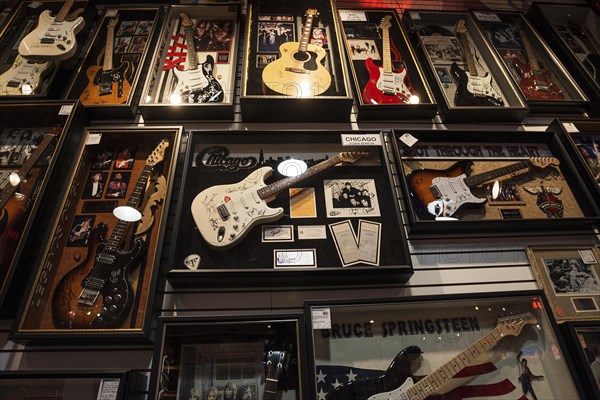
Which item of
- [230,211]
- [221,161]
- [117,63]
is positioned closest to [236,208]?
[230,211]

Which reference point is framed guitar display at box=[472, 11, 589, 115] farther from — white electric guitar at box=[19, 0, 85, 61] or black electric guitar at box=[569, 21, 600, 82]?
white electric guitar at box=[19, 0, 85, 61]

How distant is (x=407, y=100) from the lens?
2852 mm

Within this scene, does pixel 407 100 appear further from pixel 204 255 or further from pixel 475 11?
pixel 204 255

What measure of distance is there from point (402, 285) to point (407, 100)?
138 centimetres

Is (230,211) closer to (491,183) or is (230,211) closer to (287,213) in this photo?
(287,213)

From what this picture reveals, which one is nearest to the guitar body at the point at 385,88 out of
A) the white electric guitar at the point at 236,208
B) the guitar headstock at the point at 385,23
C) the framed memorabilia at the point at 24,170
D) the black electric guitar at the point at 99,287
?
the guitar headstock at the point at 385,23

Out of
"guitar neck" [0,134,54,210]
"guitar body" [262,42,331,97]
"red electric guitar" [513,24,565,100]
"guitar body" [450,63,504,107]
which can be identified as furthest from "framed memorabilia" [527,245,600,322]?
"guitar neck" [0,134,54,210]

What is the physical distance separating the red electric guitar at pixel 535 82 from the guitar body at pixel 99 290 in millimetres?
3068

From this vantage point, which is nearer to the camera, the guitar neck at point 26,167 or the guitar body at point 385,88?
the guitar neck at point 26,167

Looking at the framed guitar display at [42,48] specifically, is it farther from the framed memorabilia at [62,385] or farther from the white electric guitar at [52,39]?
the framed memorabilia at [62,385]

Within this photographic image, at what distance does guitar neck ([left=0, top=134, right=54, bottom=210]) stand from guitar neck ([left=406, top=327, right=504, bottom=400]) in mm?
2430

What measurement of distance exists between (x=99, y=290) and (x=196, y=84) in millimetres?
1582

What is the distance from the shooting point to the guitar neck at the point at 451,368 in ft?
5.88

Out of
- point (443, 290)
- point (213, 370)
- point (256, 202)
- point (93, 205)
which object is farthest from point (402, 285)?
point (93, 205)
